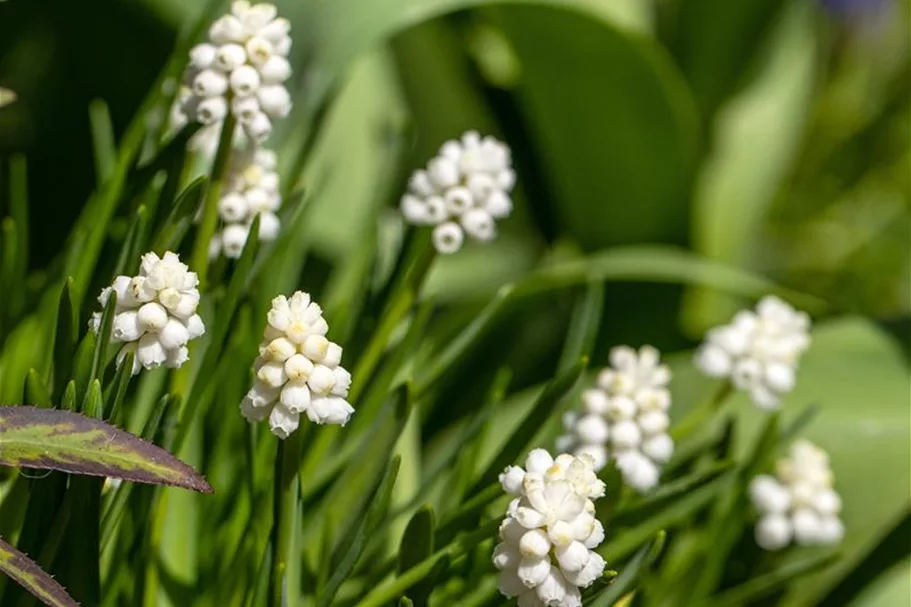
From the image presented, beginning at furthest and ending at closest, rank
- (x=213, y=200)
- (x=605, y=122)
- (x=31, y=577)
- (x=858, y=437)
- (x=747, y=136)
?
(x=747, y=136), (x=605, y=122), (x=858, y=437), (x=213, y=200), (x=31, y=577)

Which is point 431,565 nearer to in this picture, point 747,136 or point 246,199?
point 246,199

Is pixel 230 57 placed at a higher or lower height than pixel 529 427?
higher

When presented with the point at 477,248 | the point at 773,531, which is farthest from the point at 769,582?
the point at 477,248

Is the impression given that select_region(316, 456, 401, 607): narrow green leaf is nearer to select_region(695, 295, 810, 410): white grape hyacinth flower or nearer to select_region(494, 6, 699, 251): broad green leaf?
select_region(695, 295, 810, 410): white grape hyacinth flower

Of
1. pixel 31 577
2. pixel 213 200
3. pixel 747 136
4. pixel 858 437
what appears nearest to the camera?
pixel 31 577

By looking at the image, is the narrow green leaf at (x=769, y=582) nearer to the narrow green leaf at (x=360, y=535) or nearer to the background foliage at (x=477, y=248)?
the background foliage at (x=477, y=248)

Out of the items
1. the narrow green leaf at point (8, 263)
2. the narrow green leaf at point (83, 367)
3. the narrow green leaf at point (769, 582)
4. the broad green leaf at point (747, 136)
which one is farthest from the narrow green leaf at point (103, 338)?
the broad green leaf at point (747, 136)

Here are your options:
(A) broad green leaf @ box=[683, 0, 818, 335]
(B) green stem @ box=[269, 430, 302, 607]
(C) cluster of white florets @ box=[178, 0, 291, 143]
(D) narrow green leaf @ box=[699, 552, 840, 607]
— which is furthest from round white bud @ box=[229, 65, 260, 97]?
(A) broad green leaf @ box=[683, 0, 818, 335]
